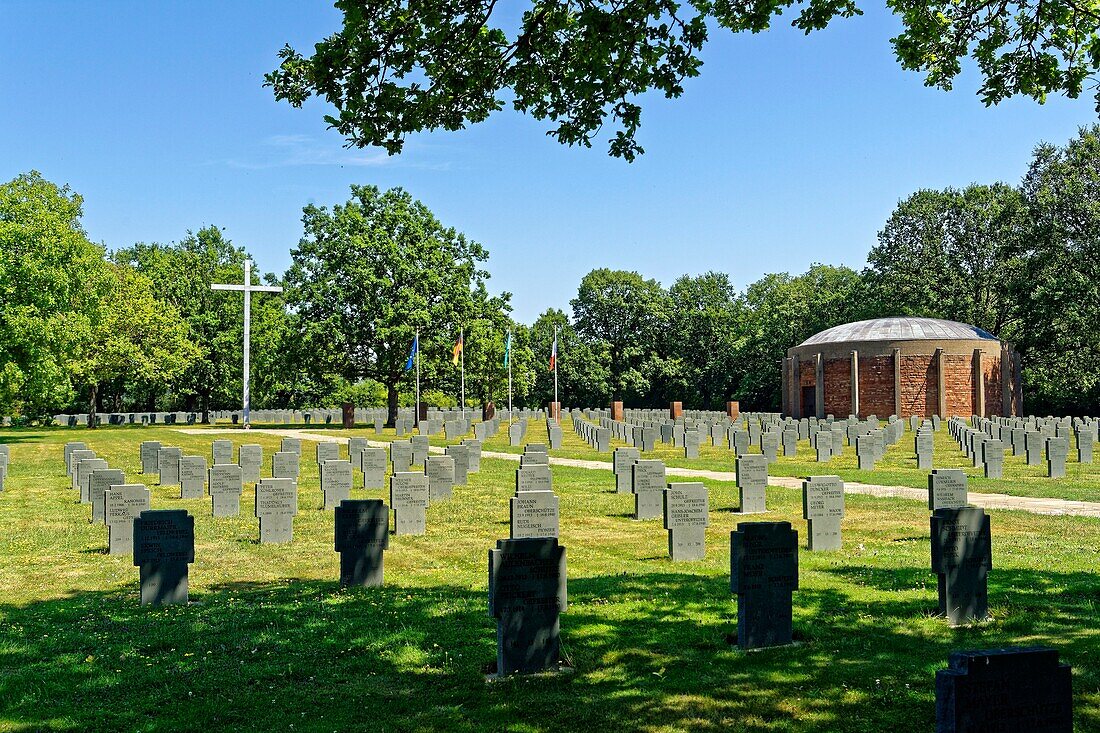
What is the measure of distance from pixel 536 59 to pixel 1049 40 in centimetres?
544

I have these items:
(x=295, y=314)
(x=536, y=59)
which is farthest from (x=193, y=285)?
(x=536, y=59)


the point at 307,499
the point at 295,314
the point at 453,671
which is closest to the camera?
the point at 453,671

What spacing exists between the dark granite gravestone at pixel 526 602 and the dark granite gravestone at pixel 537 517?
4512mm

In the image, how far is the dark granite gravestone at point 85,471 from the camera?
55.5ft

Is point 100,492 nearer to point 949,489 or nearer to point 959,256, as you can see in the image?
point 949,489

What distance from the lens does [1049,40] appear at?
9406 millimetres

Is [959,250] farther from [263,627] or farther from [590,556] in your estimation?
[263,627]

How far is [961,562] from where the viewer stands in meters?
7.66

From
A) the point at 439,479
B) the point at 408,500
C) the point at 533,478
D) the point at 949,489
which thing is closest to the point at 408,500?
the point at 408,500

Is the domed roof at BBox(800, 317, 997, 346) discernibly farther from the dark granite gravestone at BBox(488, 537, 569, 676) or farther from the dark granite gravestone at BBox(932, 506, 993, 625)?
the dark granite gravestone at BBox(488, 537, 569, 676)

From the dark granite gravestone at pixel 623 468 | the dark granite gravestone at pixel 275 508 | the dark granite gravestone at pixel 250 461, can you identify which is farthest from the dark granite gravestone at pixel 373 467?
the dark granite gravestone at pixel 275 508

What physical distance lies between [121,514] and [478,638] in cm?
646

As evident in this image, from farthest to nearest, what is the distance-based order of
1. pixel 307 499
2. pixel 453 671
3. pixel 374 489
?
1. pixel 374 489
2. pixel 307 499
3. pixel 453 671

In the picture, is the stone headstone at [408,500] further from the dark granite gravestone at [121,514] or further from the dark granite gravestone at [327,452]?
the dark granite gravestone at [327,452]
